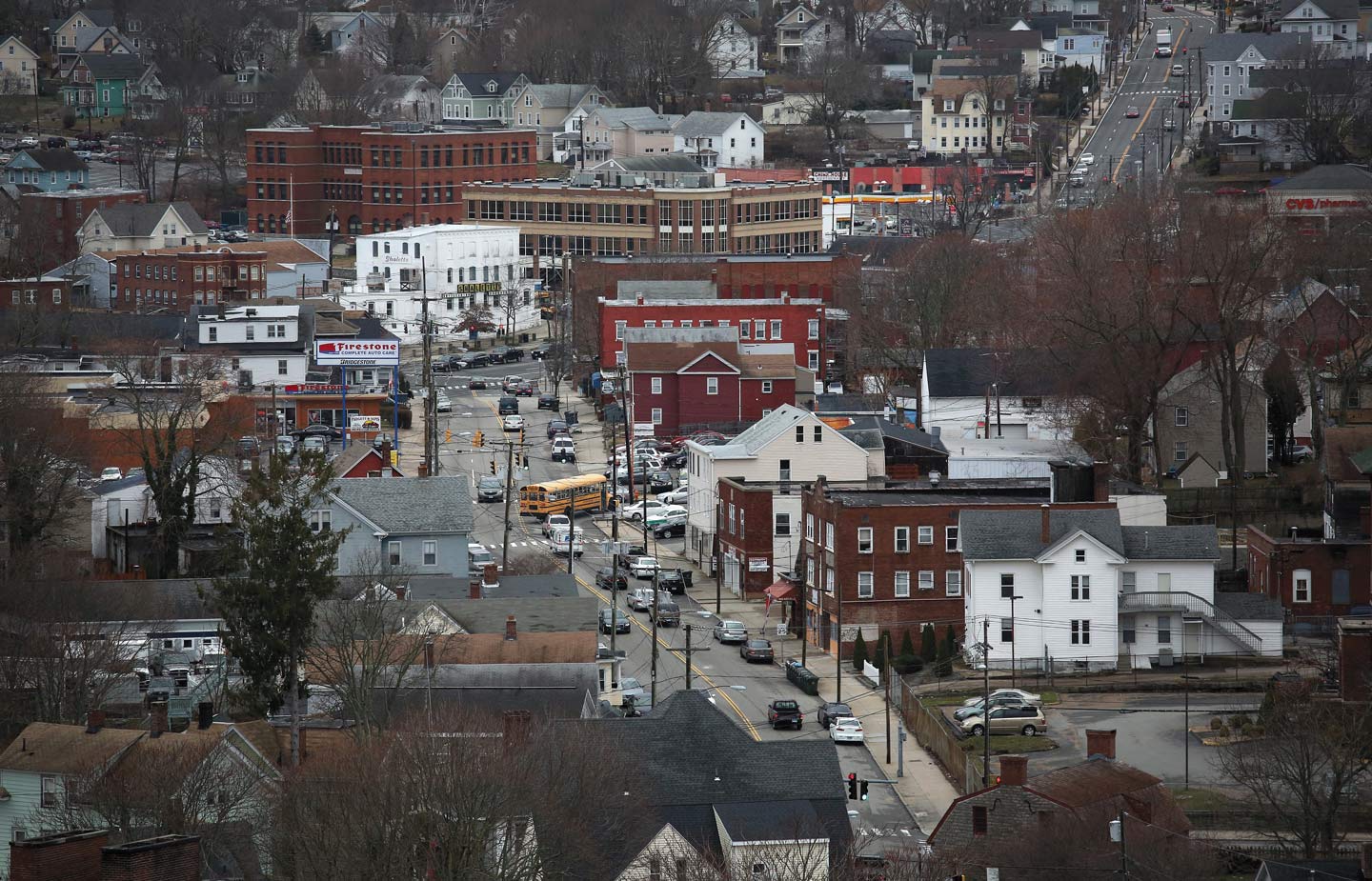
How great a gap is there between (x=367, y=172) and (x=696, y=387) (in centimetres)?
7223

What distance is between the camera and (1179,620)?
218 ft

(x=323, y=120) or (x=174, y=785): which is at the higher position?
(x=323, y=120)

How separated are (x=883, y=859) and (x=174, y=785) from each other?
12.2 metres

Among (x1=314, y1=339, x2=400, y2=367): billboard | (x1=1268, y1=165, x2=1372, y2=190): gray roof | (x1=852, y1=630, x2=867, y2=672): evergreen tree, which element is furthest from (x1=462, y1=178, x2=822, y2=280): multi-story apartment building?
(x1=852, y1=630, x2=867, y2=672): evergreen tree

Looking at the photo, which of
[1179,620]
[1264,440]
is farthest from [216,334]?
[1179,620]

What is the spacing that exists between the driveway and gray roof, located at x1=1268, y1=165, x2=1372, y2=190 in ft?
282

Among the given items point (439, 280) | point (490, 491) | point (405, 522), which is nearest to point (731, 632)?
point (405, 522)

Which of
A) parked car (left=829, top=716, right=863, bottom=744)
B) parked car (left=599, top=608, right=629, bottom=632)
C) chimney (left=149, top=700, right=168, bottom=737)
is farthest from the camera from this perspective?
parked car (left=599, top=608, right=629, bottom=632)

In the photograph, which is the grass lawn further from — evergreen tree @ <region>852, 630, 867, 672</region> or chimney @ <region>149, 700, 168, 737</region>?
chimney @ <region>149, 700, 168, 737</region>

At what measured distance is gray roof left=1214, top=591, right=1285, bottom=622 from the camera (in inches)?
2579

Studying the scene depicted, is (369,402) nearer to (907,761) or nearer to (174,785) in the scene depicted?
(907,761)

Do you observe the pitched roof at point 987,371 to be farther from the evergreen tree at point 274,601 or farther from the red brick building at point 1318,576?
the evergreen tree at point 274,601

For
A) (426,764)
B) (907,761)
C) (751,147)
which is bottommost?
(907,761)

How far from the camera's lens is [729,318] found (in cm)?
11412
